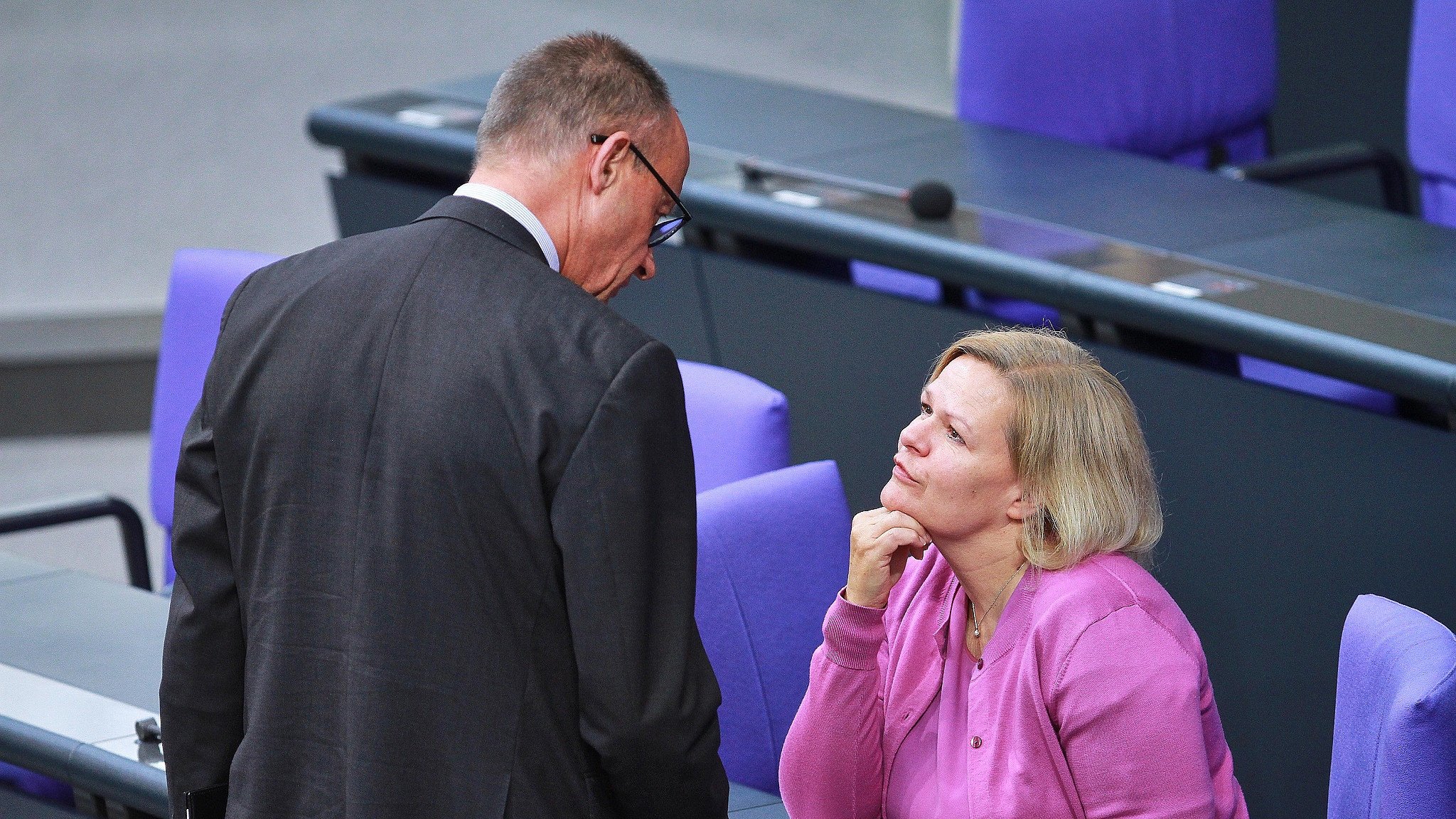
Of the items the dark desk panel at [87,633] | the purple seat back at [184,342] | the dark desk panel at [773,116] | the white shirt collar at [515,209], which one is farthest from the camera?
the dark desk panel at [773,116]

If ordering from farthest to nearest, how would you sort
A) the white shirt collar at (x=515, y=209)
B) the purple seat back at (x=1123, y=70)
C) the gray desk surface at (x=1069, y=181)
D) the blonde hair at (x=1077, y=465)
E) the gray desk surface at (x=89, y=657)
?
the purple seat back at (x=1123, y=70), the gray desk surface at (x=1069, y=181), the gray desk surface at (x=89, y=657), the blonde hair at (x=1077, y=465), the white shirt collar at (x=515, y=209)

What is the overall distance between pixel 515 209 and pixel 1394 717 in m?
0.87

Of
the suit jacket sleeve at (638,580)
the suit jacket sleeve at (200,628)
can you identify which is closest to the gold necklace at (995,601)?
the suit jacket sleeve at (638,580)

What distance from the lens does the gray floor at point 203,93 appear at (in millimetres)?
5383

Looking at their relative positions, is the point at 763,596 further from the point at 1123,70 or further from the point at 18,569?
the point at 1123,70

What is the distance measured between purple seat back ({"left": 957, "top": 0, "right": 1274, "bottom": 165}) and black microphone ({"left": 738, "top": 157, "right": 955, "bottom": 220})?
0.53m

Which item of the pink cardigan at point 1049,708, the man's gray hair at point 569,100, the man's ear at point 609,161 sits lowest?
the pink cardigan at point 1049,708

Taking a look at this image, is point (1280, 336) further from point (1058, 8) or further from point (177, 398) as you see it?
point (177, 398)

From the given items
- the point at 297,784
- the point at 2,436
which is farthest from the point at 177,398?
the point at 2,436

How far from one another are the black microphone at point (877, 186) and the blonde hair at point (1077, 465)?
117cm

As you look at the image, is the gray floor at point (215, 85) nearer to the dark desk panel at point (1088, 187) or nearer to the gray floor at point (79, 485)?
the gray floor at point (79, 485)

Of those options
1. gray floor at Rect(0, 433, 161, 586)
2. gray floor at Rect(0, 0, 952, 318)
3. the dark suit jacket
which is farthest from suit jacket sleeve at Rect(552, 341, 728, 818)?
gray floor at Rect(0, 0, 952, 318)

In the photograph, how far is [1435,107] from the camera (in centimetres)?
351

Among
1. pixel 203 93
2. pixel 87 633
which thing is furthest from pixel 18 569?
pixel 203 93
